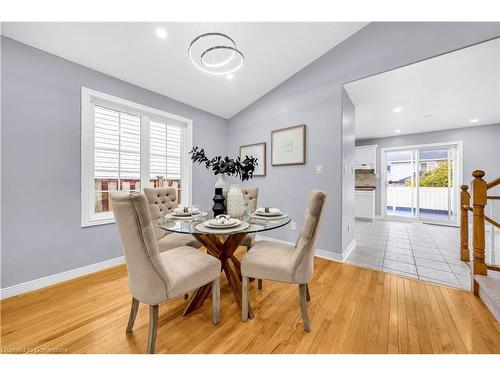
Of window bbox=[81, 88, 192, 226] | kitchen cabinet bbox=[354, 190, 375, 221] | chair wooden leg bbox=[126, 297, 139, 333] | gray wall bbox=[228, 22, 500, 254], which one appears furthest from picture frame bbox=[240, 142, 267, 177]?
kitchen cabinet bbox=[354, 190, 375, 221]

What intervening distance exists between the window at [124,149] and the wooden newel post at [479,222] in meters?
3.60

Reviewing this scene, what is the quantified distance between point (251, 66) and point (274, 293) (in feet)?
9.42

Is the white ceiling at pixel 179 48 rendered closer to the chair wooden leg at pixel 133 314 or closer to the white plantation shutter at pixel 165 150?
the white plantation shutter at pixel 165 150

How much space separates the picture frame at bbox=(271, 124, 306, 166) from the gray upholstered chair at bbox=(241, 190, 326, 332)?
1731 mm

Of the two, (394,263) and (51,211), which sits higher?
(51,211)

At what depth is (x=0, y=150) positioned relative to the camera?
172 cm

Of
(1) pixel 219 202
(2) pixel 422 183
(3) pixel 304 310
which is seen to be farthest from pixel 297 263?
(2) pixel 422 183

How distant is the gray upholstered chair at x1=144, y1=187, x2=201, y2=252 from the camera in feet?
6.41

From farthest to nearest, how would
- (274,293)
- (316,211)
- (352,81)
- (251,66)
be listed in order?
(251,66)
(352,81)
(274,293)
(316,211)

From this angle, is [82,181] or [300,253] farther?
[82,181]

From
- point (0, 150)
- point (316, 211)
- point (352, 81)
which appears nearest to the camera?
point (316, 211)

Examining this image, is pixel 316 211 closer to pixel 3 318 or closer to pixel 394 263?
pixel 394 263
